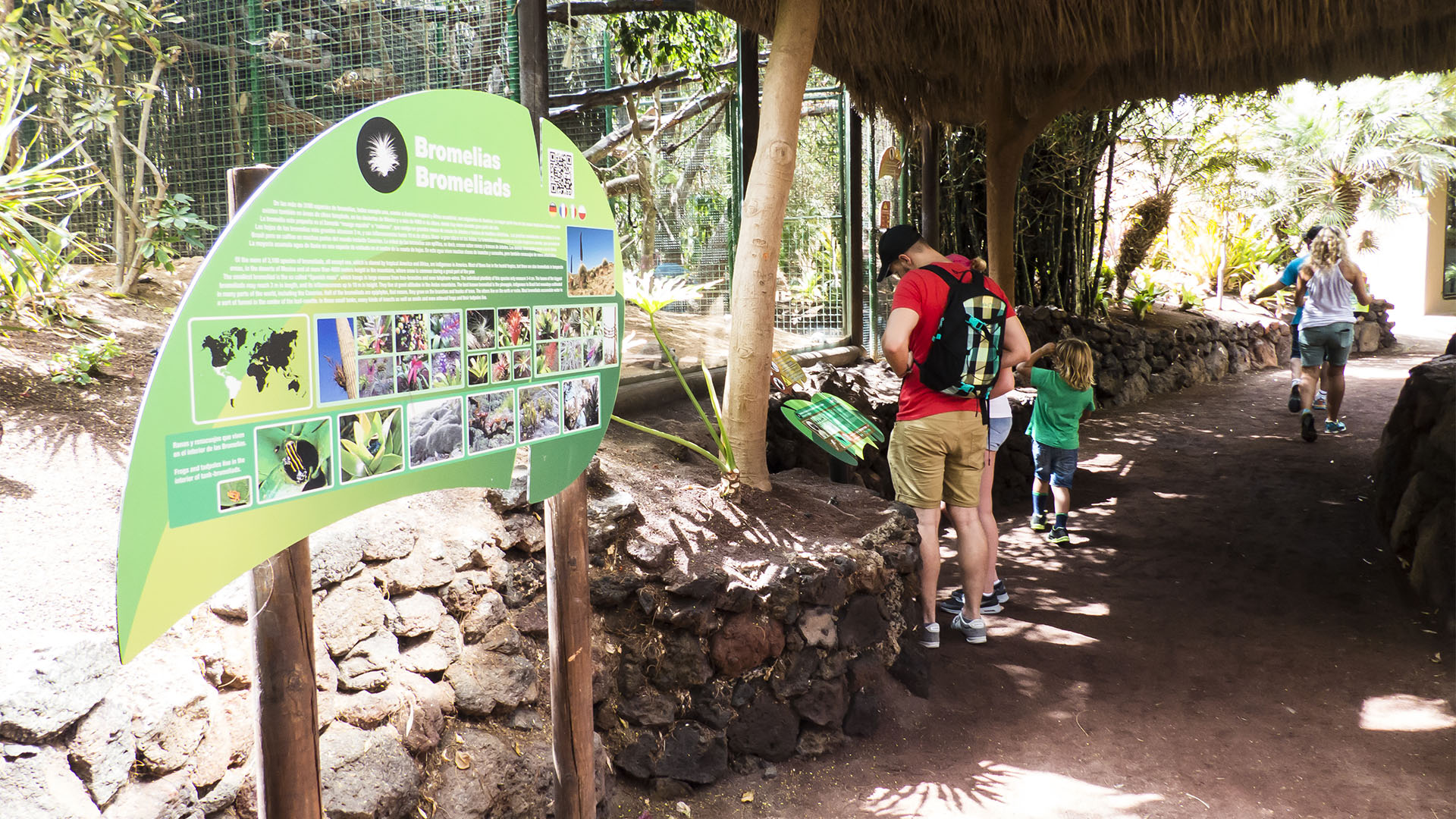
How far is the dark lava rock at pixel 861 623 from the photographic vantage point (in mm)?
3551

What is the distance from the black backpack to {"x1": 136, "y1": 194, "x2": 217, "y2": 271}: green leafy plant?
9.16 ft

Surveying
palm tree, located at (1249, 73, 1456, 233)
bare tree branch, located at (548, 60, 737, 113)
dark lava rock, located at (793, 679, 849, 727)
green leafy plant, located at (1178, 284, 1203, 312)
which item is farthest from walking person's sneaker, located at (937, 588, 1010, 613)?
palm tree, located at (1249, 73, 1456, 233)

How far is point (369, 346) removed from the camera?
154 cm

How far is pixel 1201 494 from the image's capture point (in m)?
6.42

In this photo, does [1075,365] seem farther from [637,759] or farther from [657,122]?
[637,759]

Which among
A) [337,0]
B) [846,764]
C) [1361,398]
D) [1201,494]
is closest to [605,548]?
[846,764]

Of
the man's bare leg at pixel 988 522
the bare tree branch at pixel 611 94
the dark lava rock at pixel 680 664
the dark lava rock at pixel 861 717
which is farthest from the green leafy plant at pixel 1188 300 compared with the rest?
the dark lava rock at pixel 680 664

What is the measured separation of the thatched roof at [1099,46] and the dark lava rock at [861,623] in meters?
2.85

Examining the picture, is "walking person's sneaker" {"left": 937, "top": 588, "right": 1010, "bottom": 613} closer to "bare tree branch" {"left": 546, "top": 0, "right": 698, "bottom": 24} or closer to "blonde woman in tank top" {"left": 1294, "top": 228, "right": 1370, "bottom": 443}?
"bare tree branch" {"left": 546, "top": 0, "right": 698, "bottom": 24}

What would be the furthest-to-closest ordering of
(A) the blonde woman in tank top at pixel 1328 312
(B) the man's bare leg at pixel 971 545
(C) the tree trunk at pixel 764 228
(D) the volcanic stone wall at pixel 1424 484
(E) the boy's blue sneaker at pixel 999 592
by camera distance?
(A) the blonde woman in tank top at pixel 1328 312
(E) the boy's blue sneaker at pixel 999 592
(D) the volcanic stone wall at pixel 1424 484
(B) the man's bare leg at pixel 971 545
(C) the tree trunk at pixel 764 228

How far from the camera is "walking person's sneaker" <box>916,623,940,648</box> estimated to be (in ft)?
13.0

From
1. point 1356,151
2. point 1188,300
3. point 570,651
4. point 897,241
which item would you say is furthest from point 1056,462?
point 1356,151

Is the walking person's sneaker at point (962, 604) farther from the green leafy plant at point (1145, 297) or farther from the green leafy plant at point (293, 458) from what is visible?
the green leafy plant at point (1145, 297)

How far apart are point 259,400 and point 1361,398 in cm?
1049
